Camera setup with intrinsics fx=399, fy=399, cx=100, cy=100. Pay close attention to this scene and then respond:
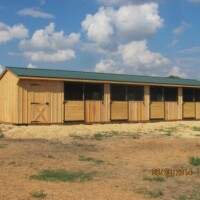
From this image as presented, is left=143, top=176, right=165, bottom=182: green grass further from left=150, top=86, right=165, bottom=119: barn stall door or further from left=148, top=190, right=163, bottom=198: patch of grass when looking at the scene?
left=150, top=86, right=165, bottom=119: barn stall door

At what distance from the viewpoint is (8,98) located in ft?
77.7

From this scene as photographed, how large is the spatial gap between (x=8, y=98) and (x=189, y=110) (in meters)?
→ 14.7

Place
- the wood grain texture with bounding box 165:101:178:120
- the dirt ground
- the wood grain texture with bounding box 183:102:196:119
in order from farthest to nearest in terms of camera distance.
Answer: the wood grain texture with bounding box 183:102:196:119, the wood grain texture with bounding box 165:101:178:120, the dirt ground

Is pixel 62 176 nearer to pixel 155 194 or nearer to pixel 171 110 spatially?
pixel 155 194

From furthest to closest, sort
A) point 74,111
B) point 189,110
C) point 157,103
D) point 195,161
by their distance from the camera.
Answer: point 189,110 → point 157,103 → point 74,111 → point 195,161

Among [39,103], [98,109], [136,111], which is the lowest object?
[136,111]

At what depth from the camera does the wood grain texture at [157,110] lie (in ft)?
94.1

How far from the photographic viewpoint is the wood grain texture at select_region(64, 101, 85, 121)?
24.2m

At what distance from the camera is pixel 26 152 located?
12.7 m

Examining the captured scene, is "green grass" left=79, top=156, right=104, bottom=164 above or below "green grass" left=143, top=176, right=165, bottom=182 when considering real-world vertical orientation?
above

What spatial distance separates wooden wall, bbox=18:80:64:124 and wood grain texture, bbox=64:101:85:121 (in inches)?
15.2

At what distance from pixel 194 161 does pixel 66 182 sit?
4.44 m

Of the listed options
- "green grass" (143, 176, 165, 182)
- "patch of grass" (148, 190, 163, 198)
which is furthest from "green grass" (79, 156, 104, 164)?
"patch of grass" (148, 190, 163, 198)
